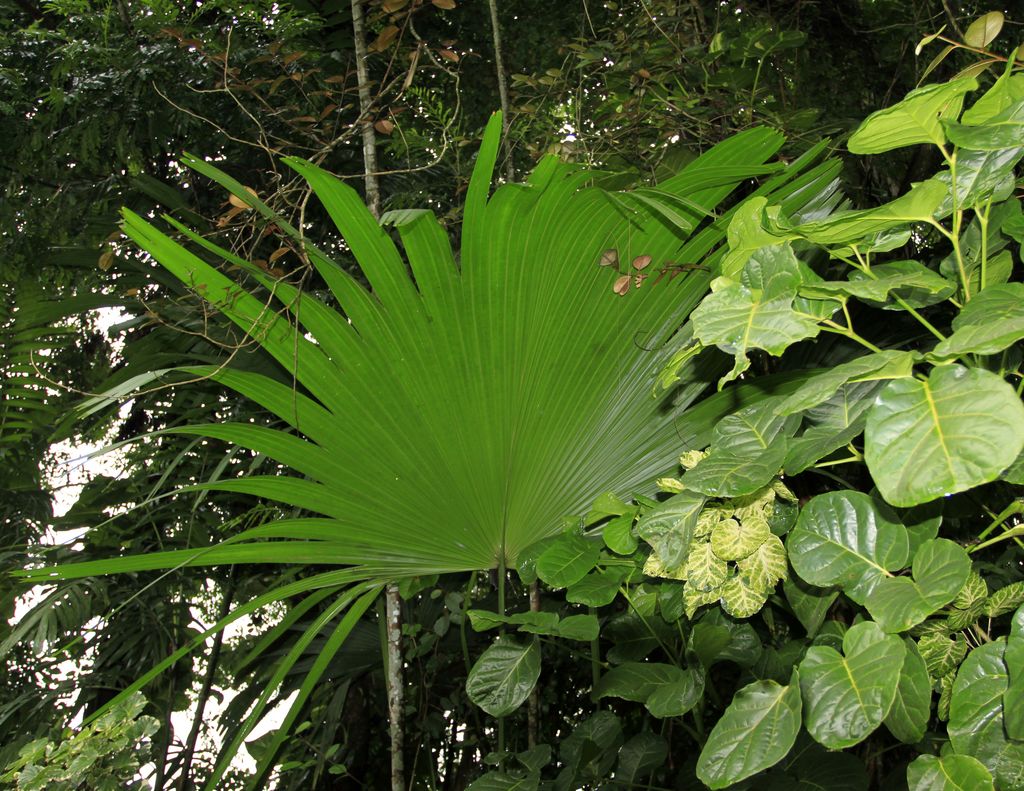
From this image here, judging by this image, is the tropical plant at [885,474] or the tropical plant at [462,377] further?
the tropical plant at [462,377]

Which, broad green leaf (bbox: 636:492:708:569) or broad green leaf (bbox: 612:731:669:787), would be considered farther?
broad green leaf (bbox: 612:731:669:787)

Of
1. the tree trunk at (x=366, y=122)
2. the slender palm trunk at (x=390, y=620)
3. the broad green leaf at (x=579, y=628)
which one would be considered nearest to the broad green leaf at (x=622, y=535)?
the broad green leaf at (x=579, y=628)

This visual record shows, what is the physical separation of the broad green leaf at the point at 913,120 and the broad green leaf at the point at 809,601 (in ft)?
1.46

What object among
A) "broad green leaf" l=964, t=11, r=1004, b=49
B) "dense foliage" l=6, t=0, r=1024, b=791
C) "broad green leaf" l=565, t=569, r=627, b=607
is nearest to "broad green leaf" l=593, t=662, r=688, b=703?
"dense foliage" l=6, t=0, r=1024, b=791

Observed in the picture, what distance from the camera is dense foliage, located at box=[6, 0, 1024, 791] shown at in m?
0.61

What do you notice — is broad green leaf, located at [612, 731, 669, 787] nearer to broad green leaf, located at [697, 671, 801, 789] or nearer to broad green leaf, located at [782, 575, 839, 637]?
broad green leaf, located at [782, 575, 839, 637]

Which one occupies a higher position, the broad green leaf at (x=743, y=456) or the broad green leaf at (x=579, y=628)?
the broad green leaf at (x=743, y=456)

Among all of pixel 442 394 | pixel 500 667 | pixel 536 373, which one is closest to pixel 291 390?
pixel 442 394

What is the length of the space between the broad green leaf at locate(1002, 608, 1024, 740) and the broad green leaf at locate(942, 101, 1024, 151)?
1.11ft

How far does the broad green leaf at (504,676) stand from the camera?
98 cm

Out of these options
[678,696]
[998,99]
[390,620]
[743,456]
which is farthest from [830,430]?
[390,620]

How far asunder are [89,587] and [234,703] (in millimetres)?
446

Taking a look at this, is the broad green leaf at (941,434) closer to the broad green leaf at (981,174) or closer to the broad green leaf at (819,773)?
the broad green leaf at (981,174)

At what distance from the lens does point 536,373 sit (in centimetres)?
120
